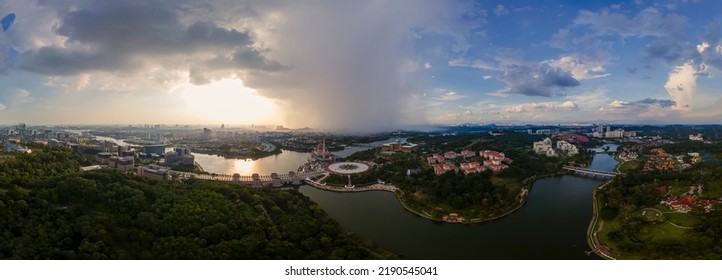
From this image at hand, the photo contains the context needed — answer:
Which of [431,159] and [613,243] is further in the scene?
[431,159]

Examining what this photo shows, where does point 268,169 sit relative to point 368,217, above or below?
above

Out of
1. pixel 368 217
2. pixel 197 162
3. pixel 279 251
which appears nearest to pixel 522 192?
pixel 368 217

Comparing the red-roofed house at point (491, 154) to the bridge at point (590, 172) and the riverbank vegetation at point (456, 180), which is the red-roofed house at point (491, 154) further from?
the bridge at point (590, 172)

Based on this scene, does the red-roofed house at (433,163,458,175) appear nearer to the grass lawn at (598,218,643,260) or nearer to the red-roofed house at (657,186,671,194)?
the grass lawn at (598,218,643,260)

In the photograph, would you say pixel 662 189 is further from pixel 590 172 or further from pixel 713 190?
pixel 590 172

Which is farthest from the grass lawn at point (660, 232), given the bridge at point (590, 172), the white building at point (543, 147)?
the white building at point (543, 147)

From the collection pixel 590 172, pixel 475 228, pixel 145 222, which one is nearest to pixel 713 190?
pixel 475 228
